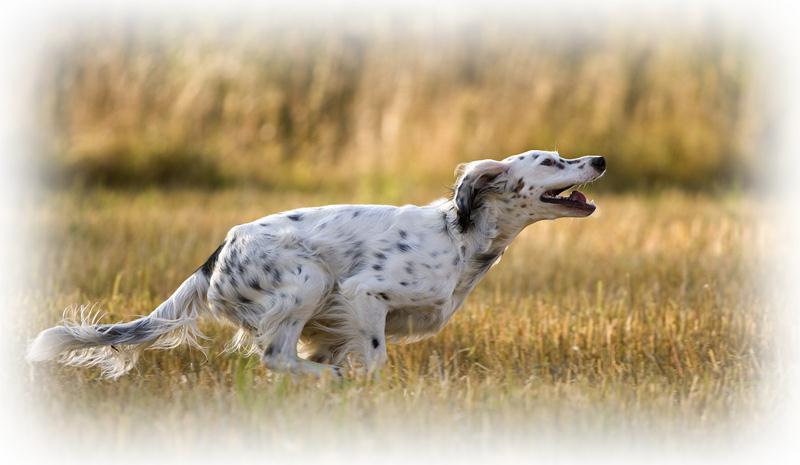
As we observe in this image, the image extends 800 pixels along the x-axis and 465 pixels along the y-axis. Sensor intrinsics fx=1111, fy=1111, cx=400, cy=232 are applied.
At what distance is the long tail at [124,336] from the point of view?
586cm

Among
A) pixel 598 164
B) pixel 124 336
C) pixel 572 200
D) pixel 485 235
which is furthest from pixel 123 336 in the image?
pixel 598 164

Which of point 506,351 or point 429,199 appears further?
point 429,199

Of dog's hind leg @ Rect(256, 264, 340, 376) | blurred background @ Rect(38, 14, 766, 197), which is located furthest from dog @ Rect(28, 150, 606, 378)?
blurred background @ Rect(38, 14, 766, 197)

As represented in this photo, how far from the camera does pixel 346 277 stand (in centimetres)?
599

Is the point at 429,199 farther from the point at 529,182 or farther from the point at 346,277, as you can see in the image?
the point at 346,277

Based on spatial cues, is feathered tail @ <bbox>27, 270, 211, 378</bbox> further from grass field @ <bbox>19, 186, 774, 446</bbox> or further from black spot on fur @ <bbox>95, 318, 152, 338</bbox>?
grass field @ <bbox>19, 186, 774, 446</bbox>

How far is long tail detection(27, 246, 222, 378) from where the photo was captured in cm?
586

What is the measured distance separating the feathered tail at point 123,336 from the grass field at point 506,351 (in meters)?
0.11

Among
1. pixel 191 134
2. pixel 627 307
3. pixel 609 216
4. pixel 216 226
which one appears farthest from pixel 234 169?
pixel 627 307

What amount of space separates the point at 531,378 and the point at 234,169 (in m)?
10.4

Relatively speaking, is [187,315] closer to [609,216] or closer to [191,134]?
[609,216]

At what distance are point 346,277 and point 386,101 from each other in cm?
1062

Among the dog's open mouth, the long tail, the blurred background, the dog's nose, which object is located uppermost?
the blurred background

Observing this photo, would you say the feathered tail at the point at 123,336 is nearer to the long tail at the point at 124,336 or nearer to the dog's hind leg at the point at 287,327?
the long tail at the point at 124,336
